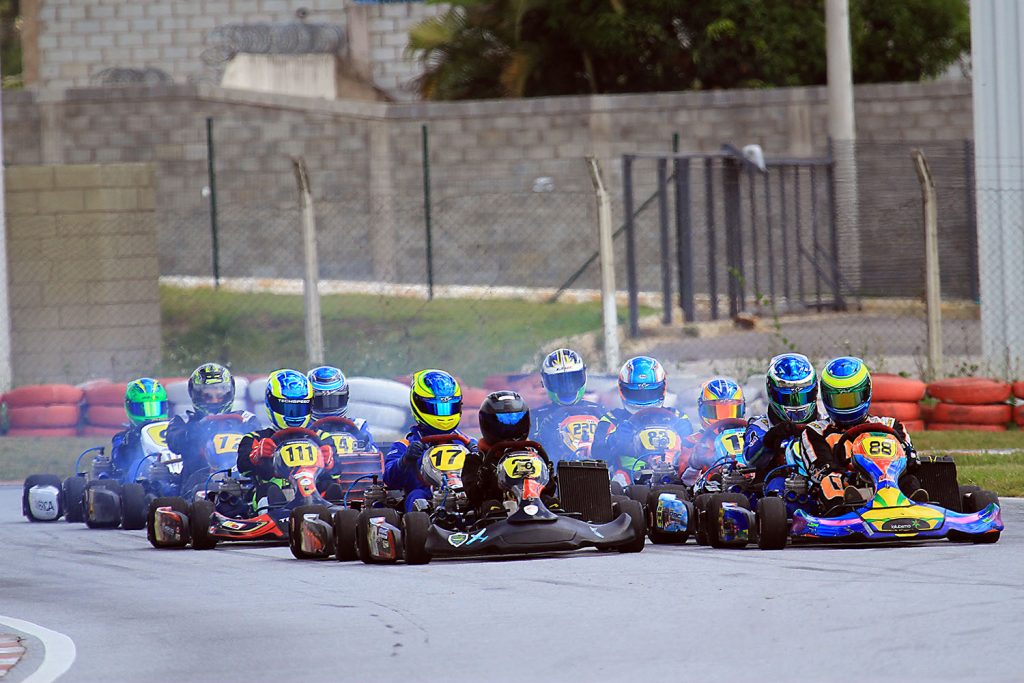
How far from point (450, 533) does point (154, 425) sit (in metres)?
4.38

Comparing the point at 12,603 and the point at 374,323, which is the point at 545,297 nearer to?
the point at 374,323

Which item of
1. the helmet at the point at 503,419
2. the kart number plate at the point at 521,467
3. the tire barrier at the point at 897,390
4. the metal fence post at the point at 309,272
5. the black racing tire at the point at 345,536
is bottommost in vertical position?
the black racing tire at the point at 345,536

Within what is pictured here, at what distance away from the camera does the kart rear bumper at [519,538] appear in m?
9.21

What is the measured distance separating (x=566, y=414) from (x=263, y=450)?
199 centimetres

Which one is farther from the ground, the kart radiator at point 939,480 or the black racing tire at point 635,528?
the kart radiator at point 939,480

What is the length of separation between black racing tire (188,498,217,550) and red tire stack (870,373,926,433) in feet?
20.1

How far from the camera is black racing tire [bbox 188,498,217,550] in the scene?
426 inches

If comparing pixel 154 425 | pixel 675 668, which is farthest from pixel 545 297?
pixel 675 668

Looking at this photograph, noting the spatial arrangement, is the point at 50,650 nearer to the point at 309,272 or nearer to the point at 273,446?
the point at 273,446

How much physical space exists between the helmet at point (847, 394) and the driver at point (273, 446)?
2801 mm

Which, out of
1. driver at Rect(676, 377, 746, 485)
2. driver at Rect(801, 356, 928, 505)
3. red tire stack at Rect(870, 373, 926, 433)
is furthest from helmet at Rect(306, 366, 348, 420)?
red tire stack at Rect(870, 373, 926, 433)

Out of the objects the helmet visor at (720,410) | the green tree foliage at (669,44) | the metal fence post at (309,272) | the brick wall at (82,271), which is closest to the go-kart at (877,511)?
the helmet visor at (720,410)

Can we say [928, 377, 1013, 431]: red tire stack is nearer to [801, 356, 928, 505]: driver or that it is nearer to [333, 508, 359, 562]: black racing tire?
[801, 356, 928, 505]: driver

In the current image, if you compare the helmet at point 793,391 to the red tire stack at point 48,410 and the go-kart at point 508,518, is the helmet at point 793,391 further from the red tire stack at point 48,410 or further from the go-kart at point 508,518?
the red tire stack at point 48,410
